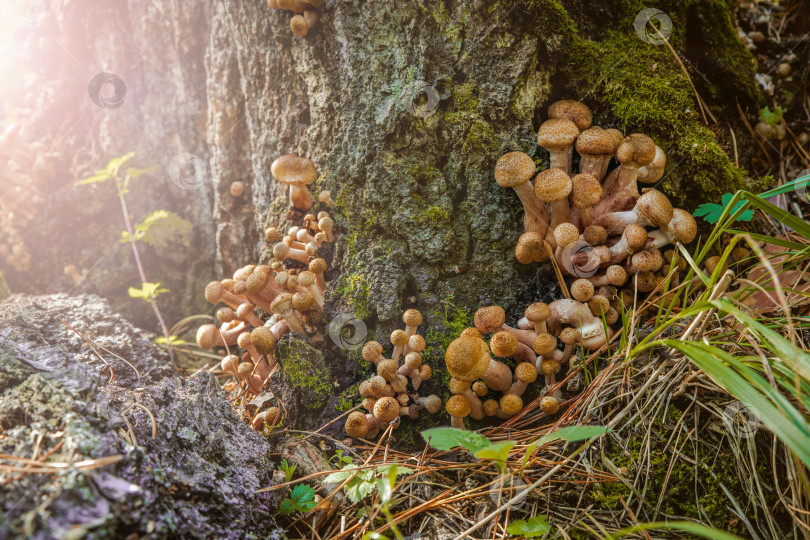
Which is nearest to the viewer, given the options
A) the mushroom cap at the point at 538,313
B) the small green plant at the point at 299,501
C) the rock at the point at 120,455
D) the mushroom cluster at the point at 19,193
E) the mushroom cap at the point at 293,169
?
the rock at the point at 120,455

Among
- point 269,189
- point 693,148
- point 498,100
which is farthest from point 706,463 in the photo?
point 269,189

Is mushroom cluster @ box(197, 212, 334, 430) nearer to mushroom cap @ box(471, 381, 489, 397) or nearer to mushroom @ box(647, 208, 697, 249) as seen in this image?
mushroom cap @ box(471, 381, 489, 397)

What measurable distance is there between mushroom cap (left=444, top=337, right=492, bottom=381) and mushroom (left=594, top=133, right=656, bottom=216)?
1151mm

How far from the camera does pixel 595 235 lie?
7.97 ft

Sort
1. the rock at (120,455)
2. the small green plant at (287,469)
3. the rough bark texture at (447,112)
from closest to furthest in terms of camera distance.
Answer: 1. the rock at (120,455)
2. the small green plant at (287,469)
3. the rough bark texture at (447,112)

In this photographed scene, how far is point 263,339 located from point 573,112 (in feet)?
7.51

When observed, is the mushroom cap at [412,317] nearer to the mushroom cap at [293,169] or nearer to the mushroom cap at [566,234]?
the mushroom cap at [566,234]

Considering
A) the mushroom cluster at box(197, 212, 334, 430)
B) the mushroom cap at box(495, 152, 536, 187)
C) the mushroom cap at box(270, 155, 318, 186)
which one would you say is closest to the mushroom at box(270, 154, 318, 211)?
the mushroom cap at box(270, 155, 318, 186)

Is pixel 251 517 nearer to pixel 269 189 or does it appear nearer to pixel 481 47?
pixel 269 189

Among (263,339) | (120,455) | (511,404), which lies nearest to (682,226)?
(511,404)

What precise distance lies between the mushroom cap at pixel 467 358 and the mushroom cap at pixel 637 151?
130 cm

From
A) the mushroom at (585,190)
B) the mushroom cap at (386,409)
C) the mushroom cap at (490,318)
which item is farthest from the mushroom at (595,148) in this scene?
the mushroom cap at (386,409)

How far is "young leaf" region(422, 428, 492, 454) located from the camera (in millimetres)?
1655

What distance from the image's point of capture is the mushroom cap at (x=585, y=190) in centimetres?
233
